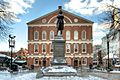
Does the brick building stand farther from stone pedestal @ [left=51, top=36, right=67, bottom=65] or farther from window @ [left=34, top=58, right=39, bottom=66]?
stone pedestal @ [left=51, top=36, right=67, bottom=65]

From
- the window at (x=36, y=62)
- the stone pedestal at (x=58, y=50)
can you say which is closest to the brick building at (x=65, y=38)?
the window at (x=36, y=62)

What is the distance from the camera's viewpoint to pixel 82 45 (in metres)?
82.9

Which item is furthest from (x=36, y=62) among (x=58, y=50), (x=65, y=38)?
(x=58, y=50)

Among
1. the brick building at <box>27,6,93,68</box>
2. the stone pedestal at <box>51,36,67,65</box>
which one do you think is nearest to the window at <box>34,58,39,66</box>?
the brick building at <box>27,6,93,68</box>

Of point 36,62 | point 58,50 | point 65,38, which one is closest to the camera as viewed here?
point 58,50

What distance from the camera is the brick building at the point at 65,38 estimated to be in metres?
82.2

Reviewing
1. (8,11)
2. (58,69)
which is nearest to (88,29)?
(58,69)

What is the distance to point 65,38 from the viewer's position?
82875 millimetres

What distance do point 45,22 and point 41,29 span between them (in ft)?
7.66

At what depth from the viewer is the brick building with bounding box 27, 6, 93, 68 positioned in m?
82.2

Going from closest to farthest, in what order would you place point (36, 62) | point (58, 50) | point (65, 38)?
point (58, 50) < point (36, 62) < point (65, 38)

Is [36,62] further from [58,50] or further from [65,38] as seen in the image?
[58,50]

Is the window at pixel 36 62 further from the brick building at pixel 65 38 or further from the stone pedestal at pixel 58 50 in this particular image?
the stone pedestal at pixel 58 50

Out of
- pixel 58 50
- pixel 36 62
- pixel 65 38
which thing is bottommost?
pixel 36 62
